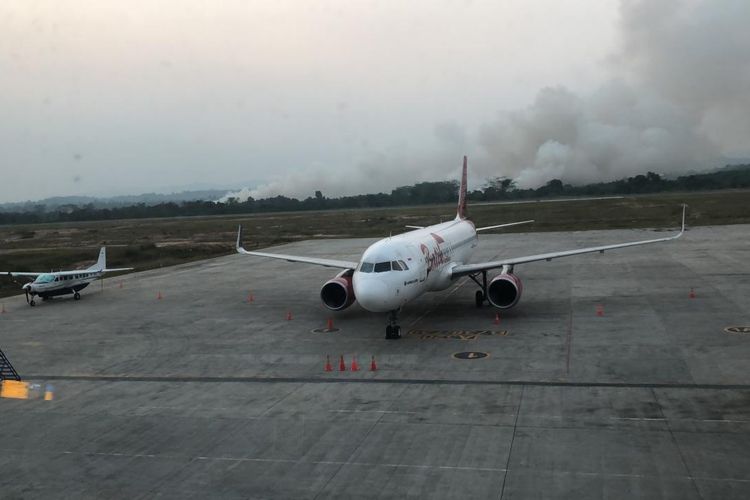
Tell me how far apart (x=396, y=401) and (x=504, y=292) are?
12.3m

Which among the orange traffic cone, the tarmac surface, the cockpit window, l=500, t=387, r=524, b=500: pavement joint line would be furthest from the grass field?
l=500, t=387, r=524, b=500: pavement joint line

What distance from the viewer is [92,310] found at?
3688 centimetres

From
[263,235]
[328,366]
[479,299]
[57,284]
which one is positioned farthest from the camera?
[263,235]

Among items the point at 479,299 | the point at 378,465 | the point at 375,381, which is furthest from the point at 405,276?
the point at 378,465

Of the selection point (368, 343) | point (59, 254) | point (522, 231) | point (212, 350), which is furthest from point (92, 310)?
point (522, 231)

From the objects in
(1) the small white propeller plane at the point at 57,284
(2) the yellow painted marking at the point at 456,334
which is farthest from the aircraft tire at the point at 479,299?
(1) the small white propeller plane at the point at 57,284

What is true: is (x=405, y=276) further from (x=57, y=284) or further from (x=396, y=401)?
(x=57, y=284)

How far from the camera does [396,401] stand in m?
18.3

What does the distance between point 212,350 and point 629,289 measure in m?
22.1

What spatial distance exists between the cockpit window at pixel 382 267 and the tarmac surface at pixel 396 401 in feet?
8.92

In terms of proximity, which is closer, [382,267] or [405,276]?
[382,267]

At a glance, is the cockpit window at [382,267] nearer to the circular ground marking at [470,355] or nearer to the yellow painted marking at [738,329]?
the circular ground marking at [470,355]

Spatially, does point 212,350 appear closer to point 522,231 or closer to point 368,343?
point 368,343

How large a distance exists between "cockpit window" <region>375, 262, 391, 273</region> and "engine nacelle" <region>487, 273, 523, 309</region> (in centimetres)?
574
